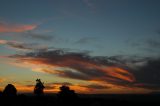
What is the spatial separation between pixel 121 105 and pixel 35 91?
135ft

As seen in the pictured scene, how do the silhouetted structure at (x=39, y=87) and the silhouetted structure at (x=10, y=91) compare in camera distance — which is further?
the silhouetted structure at (x=39, y=87)

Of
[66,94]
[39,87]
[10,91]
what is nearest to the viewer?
[10,91]

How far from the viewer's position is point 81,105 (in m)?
87.0

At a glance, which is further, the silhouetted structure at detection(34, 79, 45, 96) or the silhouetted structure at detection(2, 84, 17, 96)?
the silhouetted structure at detection(34, 79, 45, 96)

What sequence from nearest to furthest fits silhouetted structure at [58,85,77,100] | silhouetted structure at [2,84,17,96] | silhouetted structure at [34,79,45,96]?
silhouetted structure at [2,84,17,96], silhouetted structure at [58,85,77,100], silhouetted structure at [34,79,45,96]

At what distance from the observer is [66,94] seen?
9925cm

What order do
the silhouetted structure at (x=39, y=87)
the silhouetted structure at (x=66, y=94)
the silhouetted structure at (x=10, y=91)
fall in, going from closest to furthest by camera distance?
1. the silhouetted structure at (x=10, y=91)
2. the silhouetted structure at (x=66, y=94)
3. the silhouetted structure at (x=39, y=87)

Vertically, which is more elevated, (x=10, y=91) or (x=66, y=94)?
(x=10, y=91)

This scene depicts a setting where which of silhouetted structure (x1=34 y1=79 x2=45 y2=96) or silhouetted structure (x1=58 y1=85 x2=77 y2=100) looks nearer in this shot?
silhouetted structure (x1=58 y1=85 x2=77 y2=100)

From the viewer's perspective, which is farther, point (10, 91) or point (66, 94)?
point (66, 94)

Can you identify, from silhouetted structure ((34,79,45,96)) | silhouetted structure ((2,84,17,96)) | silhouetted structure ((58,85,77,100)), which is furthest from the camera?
silhouetted structure ((34,79,45,96))

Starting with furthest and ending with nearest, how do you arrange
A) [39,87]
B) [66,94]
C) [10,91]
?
1. [39,87]
2. [66,94]
3. [10,91]

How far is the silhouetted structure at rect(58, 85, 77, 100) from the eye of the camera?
98.8m

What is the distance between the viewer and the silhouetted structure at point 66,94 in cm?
9881
